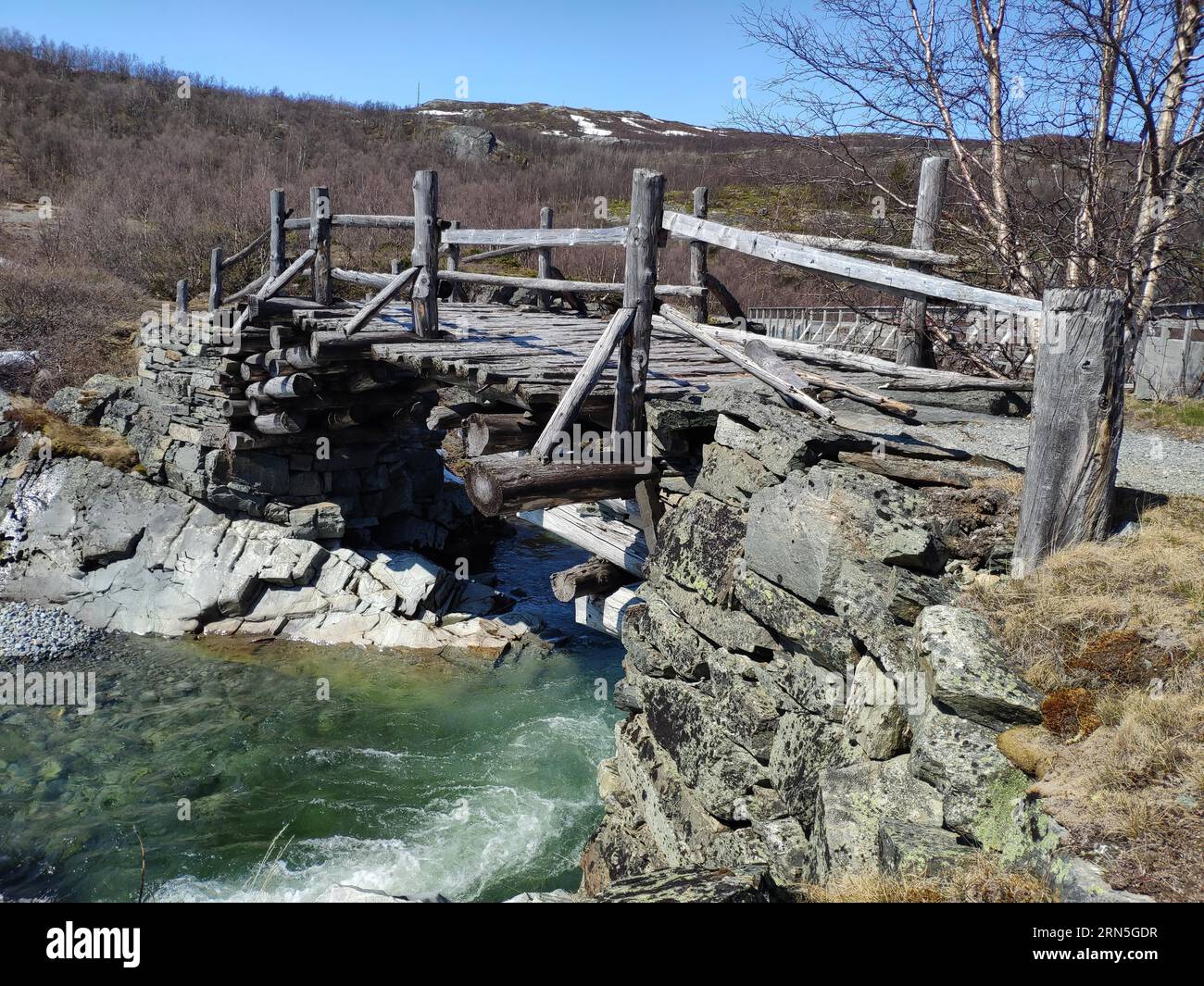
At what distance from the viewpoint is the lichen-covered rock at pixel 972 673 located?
2986 millimetres

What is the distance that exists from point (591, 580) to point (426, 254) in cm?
358

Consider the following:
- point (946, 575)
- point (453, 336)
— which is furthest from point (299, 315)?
point (946, 575)

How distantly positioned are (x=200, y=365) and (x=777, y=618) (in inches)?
427

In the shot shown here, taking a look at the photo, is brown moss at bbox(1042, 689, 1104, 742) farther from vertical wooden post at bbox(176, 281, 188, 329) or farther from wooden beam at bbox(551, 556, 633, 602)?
vertical wooden post at bbox(176, 281, 188, 329)

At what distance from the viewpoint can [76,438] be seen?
1306 centimetres

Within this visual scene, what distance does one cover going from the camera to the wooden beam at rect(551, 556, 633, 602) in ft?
28.5

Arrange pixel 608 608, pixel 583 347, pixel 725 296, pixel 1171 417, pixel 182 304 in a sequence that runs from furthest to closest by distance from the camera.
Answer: pixel 182 304
pixel 608 608
pixel 583 347
pixel 725 296
pixel 1171 417

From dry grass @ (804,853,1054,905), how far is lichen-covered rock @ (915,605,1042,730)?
51 cm

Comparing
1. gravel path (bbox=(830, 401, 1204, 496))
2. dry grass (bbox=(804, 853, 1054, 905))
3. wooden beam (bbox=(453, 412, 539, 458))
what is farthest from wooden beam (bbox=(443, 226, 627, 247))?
dry grass (bbox=(804, 853, 1054, 905))

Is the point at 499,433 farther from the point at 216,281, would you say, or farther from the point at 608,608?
the point at 216,281

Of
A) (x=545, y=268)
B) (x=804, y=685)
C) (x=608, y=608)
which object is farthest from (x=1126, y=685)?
(x=545, y=268)

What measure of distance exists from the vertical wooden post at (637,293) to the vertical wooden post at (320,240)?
18.7 ft

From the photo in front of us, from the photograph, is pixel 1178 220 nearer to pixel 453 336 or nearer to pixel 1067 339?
pixel 1067 339

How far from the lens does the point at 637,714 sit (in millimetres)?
6102
